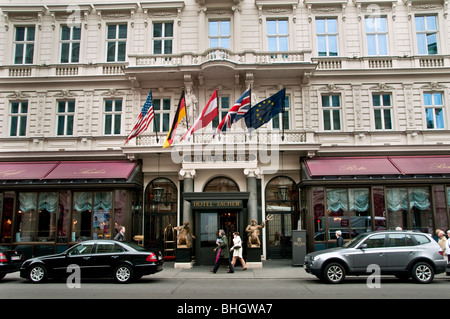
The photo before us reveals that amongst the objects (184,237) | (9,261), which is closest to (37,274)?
(9,261)

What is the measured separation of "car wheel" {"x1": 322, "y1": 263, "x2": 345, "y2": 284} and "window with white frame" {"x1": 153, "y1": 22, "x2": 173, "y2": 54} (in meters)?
15.2

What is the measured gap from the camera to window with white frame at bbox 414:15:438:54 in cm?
2173

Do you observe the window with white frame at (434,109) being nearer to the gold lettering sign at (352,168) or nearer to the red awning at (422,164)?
the red awning at (422,164)

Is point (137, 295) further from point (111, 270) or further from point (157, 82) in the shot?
point (157, 82)

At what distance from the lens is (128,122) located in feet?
70.4

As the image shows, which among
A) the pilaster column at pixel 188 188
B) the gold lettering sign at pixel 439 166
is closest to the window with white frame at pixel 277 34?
the pilaster column at pixel 188 188

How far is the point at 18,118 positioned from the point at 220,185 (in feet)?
40.1

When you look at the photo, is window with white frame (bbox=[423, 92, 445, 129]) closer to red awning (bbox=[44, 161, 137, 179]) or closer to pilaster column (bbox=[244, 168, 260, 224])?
A: pilaster column (bbox=[244, 168, 260, 224])

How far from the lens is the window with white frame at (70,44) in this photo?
74.1ft

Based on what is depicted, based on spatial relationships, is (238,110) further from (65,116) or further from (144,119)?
(65,116)

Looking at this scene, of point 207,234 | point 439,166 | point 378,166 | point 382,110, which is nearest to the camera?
point 207,234

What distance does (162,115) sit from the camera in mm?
21562

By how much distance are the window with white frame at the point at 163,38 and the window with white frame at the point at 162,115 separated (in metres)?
3.02

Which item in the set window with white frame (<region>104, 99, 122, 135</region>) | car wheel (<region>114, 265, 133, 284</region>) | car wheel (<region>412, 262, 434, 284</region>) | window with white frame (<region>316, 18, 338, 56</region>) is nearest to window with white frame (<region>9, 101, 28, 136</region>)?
window with white frame (<region>104, 99, 122, 135</region>)
